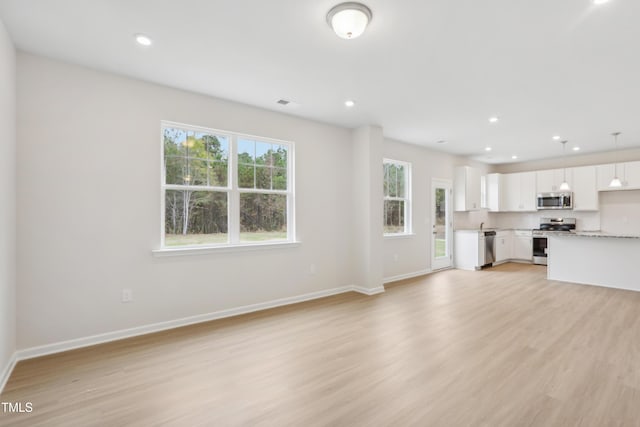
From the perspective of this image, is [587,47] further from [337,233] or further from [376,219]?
[337,233]

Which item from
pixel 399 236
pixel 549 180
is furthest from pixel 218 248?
pixel 549 180

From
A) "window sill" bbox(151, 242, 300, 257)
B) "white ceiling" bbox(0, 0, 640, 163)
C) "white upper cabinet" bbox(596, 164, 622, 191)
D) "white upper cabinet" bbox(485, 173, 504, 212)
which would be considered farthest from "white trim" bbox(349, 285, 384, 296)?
"white upper cabinet" bbox(596, 164, 622, 191)

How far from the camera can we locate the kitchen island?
5.26 metres

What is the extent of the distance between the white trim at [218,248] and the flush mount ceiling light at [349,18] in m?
2.81

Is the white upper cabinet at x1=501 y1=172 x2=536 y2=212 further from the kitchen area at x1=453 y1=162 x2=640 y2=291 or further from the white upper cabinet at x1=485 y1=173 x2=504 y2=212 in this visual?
the white upper cabinet at x1=485 y1=173 x2=504 y2=212

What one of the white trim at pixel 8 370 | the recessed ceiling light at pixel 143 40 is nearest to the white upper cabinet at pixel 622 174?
the recessed ceiling light at pixel 143 40

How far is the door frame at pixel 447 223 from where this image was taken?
7.06 meters

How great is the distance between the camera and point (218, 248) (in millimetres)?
3910

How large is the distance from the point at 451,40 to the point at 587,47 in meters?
1.24

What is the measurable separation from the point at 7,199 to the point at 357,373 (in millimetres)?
3241

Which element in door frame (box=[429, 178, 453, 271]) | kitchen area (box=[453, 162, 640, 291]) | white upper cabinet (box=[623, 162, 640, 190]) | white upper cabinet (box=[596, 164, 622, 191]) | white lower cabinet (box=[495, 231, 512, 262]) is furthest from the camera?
white lower cabinet (box=[495, 231, 512, 262])

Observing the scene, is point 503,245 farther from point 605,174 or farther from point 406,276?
point 406,276

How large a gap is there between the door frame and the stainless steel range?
7.21 feet

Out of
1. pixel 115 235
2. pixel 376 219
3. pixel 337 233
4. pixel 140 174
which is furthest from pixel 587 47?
pixel 115 235
